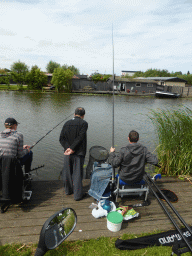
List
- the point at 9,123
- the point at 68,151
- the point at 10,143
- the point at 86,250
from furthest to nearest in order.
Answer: the point at 68,151, the point at 9,123, the point at 10,143, the point at 86,250

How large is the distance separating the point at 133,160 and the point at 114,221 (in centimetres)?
106

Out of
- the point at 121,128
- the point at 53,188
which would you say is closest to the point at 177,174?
the point at 53,188

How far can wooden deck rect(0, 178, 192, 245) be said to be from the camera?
2.72 m

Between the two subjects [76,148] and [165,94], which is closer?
[76,148]

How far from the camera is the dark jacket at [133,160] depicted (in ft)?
10.3

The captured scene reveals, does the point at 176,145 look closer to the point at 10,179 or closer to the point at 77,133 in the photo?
the point at 77,133

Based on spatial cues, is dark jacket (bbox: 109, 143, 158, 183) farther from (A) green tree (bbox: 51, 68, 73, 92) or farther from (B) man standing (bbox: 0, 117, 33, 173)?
(A) green tree (bbox: 51, 68, 73, 92)

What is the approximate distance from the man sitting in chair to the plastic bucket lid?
654 mm

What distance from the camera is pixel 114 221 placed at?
2734 mm

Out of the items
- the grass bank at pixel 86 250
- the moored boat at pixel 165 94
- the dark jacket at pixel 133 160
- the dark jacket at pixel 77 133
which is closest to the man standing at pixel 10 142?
the dark jacket at pixel 77 133

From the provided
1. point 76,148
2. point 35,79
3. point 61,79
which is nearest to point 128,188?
point 76,148

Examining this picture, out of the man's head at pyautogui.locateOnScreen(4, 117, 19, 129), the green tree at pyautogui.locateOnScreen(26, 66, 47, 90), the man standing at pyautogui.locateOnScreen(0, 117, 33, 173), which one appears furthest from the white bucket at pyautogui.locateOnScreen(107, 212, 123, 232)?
the green tree at pyautogui.locateOnScreen(26, 66, 47, 90)

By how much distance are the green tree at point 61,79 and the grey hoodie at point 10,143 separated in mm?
39265

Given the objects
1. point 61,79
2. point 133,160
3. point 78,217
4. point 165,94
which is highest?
point 61,79
